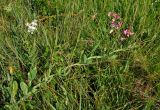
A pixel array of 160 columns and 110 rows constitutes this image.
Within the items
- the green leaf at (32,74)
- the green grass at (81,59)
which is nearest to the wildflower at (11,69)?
the green grass at (81,59)

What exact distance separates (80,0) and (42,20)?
326 millimetres

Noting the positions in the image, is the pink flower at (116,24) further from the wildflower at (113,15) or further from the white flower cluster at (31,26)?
the white flower cluster at (31,26)

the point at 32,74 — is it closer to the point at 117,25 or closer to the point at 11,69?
the point at 11,69

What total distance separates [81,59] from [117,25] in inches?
18.0

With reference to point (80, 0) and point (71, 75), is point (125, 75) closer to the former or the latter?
point (71, 75)

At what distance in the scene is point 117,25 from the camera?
2.53m

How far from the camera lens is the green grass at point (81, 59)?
1.99m

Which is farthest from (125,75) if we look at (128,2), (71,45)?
(128,2)

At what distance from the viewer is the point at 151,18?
103 inches

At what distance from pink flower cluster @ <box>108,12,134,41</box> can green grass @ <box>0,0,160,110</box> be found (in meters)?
0.03

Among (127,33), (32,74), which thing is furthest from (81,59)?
(127,33)

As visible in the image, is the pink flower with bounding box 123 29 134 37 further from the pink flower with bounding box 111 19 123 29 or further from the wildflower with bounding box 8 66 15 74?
the wildflower with bounding box 8 66 15 74

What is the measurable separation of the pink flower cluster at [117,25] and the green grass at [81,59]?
31 mm

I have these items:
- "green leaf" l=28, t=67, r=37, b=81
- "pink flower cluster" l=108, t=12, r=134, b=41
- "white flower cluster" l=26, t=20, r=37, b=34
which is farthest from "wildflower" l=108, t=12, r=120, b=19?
"green leaf" l=28, t=67, r=37, b=81
